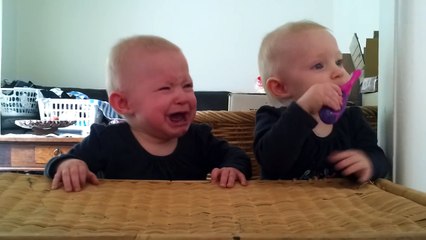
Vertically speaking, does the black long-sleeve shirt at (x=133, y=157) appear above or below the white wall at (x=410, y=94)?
below

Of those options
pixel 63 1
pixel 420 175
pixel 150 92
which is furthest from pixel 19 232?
pixel 63 1

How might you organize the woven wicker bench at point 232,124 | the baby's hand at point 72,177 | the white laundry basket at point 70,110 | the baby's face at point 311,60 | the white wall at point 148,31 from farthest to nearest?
1. the white wall at point 148,31
2. the white laundry basket at point 70,110
3. the woven wicker bench at point 232,124
4. the baby's face at point 311,60
5. the baby's hand at point 72,177

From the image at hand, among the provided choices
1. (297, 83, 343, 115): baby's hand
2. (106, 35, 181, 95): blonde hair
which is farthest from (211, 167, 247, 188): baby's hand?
(106, 35, 181, 95): blonde hair

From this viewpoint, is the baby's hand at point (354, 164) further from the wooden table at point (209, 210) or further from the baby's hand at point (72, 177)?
the baby's hand at point (72, 177)

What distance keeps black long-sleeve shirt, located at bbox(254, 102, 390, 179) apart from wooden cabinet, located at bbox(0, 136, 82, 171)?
4.54 feet

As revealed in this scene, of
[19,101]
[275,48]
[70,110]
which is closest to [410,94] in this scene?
[275,48]

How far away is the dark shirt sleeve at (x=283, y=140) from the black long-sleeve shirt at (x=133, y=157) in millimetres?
47

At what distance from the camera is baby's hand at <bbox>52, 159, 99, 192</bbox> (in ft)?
1.79

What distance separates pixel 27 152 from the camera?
75.7 inches

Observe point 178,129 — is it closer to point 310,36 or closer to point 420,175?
point 310,36

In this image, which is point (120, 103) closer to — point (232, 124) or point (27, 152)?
point (232, 124)

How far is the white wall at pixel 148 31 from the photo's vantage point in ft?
8.64

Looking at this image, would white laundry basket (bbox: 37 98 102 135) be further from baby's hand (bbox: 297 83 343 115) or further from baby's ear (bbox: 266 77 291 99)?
baby's hand (bbox: 297 83 343 115)

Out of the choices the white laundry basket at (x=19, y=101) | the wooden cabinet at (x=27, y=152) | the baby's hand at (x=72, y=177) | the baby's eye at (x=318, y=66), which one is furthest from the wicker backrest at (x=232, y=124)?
the white laundry basket at (x=19, y=101)
